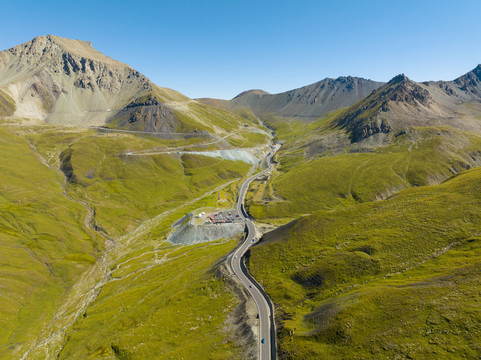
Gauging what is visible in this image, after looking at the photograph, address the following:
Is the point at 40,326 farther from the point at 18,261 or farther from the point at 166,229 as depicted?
the point at 166,229

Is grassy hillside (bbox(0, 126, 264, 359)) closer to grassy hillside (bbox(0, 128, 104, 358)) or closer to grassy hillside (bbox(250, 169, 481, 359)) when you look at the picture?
grassy hillside (bbox(0, 128, 104, 358))

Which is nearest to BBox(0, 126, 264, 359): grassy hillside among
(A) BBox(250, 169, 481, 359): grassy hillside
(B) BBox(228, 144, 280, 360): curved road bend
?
(B) BBox(228, 144, 280, 360): curved road bend

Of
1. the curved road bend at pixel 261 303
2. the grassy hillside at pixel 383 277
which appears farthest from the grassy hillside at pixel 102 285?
the grassy hillside at pixel 383 277

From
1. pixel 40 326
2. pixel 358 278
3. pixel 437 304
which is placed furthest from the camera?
pixel 40 326

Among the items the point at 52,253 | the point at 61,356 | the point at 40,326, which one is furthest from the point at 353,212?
the point at 52,253

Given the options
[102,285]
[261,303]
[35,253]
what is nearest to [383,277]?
[261,303]

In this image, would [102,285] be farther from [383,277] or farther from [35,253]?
[383,277]

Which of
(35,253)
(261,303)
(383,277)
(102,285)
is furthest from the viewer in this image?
(35,253)

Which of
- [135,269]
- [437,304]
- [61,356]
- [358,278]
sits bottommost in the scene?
[61,356]
